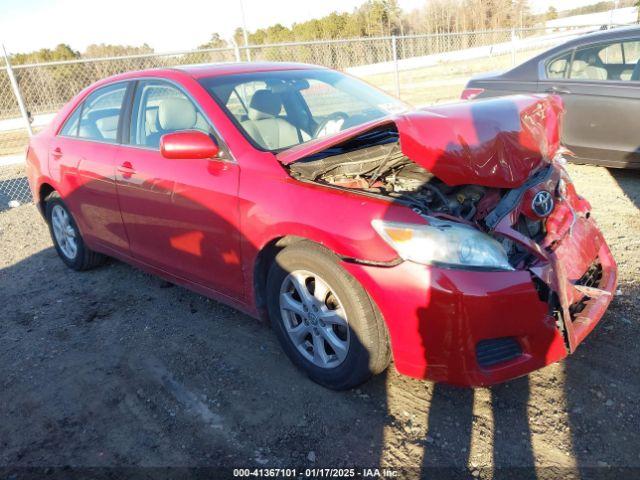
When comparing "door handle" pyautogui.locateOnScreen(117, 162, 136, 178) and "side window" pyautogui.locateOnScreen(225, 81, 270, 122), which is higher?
"side window" pyautogui.locateOnScreen(225, 81, 270, 122)

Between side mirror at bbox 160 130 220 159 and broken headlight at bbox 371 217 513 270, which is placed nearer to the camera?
broken headlight at bbox 371 217 513 270

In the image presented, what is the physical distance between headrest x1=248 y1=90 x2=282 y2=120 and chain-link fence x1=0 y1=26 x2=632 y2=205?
16.0 feet

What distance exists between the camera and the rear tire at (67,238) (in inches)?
181

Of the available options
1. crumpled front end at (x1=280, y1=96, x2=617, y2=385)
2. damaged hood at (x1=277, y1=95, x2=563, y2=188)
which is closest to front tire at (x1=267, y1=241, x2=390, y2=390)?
crumpled front end at (x1=280, y1=96, x2=617, y2=385)

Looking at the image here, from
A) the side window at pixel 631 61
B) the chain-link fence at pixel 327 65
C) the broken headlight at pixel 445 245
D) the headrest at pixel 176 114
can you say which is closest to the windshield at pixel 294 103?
the headrest at pixel 176 114

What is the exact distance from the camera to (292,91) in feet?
11.9

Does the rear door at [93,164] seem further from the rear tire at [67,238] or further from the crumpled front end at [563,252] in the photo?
the crumpled front end at [563,252]

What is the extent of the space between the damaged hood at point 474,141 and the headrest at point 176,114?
82 cm

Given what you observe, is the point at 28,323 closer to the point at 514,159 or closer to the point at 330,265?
the point at 330,265

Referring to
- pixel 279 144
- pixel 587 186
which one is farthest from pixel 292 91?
pixel 587 186

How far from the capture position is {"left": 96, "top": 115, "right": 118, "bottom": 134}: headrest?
12.6 ft

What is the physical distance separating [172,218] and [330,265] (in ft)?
4.33

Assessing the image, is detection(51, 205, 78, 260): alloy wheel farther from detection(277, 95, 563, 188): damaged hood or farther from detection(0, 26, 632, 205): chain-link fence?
detection(0, 26, 632, 205): chain-link fence

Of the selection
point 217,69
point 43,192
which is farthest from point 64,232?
point 217,69
